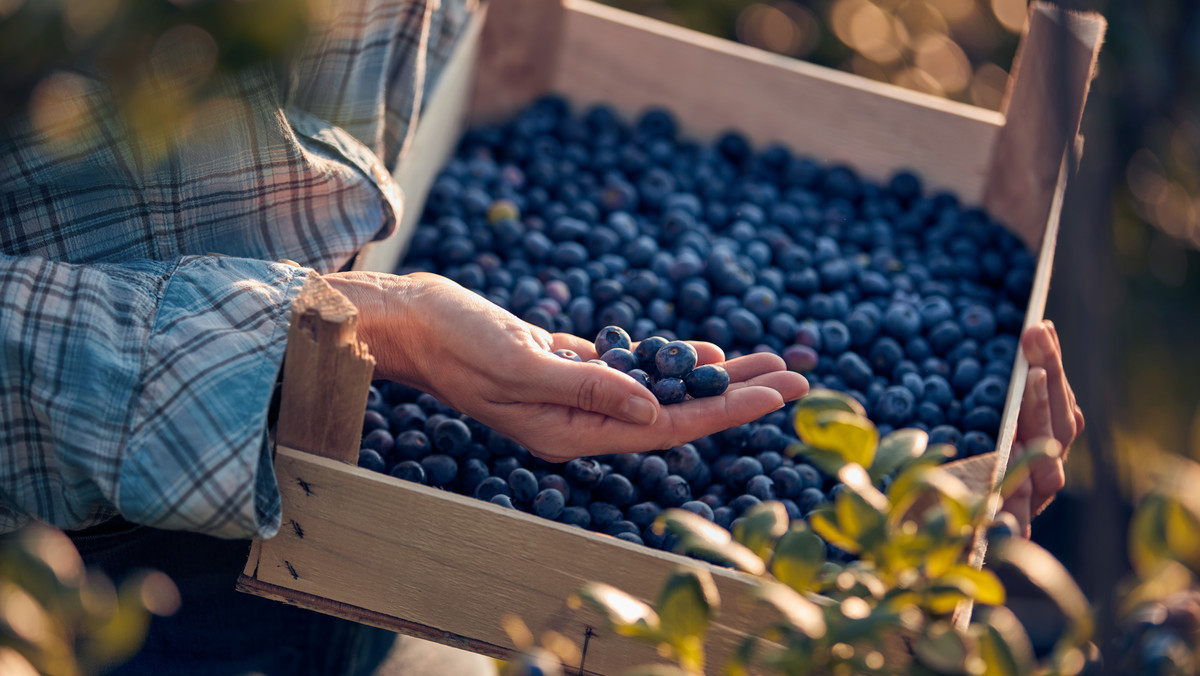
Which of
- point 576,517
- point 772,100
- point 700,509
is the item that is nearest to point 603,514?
point 576,517

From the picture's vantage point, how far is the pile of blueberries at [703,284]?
141cm

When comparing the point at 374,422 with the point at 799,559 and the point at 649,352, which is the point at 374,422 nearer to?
the point at 649,352

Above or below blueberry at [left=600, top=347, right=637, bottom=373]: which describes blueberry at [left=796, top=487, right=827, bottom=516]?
below

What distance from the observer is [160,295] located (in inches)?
44.1

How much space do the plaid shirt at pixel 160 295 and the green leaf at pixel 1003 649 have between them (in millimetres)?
788

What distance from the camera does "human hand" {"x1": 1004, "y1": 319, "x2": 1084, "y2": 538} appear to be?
1488mm

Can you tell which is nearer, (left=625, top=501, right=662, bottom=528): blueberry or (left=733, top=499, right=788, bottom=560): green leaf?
(left=733, top=499, right=788, bottom=560): green leaf

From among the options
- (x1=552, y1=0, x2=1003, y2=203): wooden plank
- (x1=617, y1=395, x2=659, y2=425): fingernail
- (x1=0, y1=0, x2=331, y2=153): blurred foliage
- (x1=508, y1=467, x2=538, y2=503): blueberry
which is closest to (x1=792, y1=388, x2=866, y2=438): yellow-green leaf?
(x1=0, y1=0, x2=331, y2=153): blurred foliage

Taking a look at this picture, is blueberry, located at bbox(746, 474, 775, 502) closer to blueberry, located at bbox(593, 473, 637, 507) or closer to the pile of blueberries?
the pile of blueberries

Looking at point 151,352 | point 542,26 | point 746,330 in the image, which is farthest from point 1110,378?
point 542,26

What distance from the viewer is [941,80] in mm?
4066

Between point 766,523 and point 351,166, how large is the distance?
1.03 metres

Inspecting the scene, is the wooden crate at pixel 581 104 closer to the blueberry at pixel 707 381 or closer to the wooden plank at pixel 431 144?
the wooden plank at pixel 431 144

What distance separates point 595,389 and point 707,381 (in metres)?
0.18
